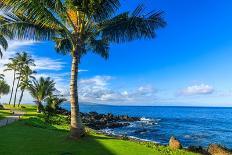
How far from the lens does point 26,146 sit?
16.3 m

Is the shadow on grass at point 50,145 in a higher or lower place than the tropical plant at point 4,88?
lower

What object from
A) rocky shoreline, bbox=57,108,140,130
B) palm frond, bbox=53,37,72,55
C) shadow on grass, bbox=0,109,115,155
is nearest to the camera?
shadow on grass, bbox=0,109,115,155

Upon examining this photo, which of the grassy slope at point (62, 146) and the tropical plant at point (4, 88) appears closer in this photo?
the grassy slope at point (62, 146)

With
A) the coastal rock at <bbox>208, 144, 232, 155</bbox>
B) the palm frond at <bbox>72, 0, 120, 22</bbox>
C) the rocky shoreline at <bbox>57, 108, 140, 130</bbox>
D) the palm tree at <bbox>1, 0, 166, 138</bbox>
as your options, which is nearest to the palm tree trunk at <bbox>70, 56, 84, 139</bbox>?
the palm tree at <bbox>1, 0, 166, 138</bbox>

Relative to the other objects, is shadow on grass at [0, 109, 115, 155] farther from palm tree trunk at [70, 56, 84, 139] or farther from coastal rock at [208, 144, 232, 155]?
coastal rock at [208, 144, 232, 155]

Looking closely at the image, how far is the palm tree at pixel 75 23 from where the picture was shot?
17.9m

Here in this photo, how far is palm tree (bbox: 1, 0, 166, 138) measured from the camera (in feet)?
58.6

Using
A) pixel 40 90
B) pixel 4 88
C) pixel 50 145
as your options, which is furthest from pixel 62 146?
pixel 4 88

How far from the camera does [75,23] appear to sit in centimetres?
2006

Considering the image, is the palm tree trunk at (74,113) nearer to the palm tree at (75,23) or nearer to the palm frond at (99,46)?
the palm tree at (75,23)

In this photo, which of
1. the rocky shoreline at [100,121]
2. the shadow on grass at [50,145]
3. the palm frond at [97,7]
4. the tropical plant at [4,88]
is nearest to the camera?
the shadow on grass at [50,145]

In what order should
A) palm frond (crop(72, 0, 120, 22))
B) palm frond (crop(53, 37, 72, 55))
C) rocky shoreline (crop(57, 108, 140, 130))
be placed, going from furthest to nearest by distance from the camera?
rocky shoreline (crop(57, 108, 140, 130))
palm frond (crop(53, 37, 72, 55))
palm frond (crop(72, 0, 120, 22))

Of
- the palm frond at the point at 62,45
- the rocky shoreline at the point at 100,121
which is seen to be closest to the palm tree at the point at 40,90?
the rocky shoreline at the point at 100,121

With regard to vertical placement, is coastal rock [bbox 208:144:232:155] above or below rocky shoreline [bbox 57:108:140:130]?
below
